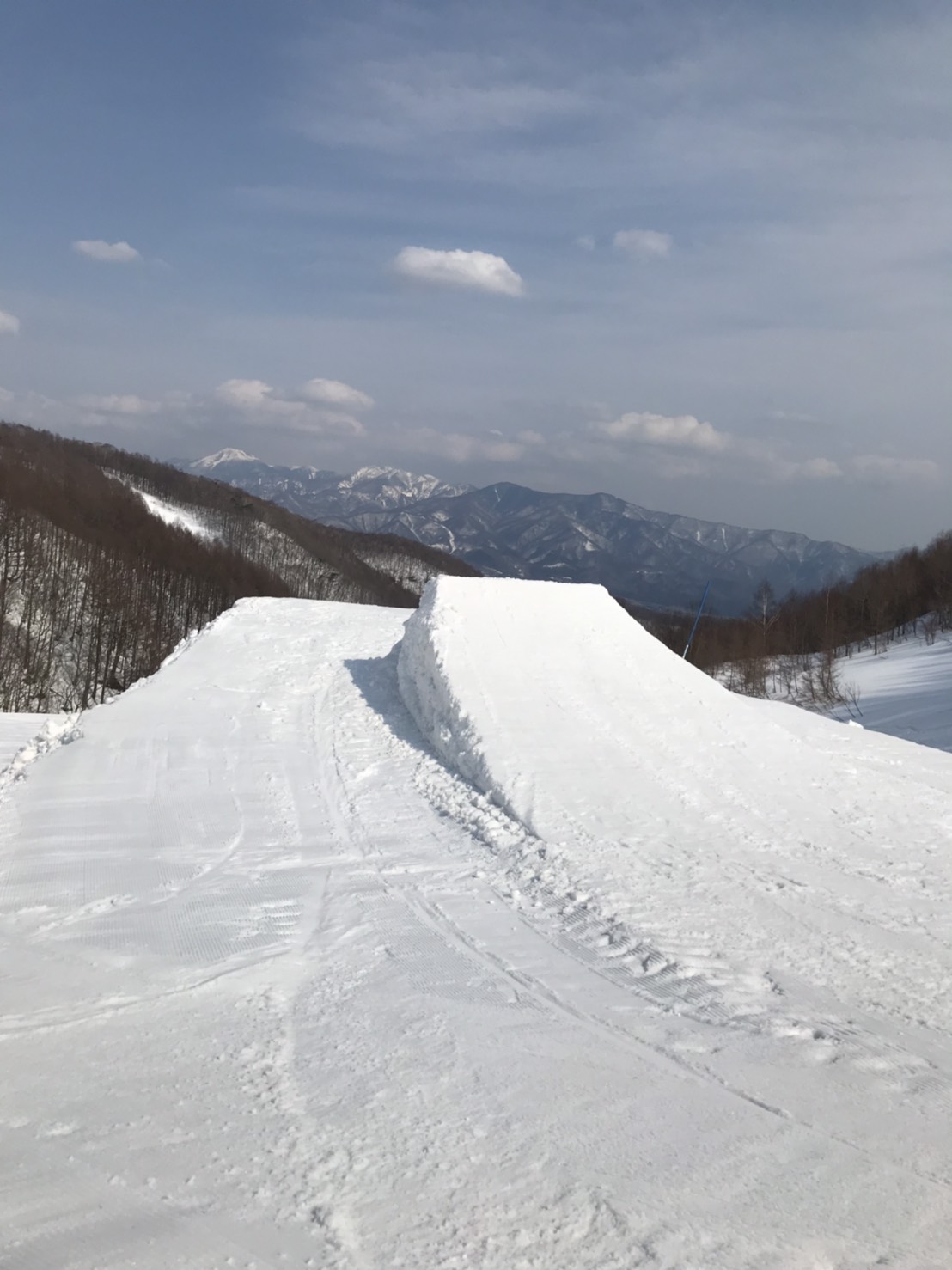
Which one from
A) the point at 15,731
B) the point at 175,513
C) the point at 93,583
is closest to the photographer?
the point at 15,731

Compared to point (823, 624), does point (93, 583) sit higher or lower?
higher

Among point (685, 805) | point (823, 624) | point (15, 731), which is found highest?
point (823, 624)

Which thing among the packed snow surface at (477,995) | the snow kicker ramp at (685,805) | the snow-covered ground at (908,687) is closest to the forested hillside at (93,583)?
the snow kicker ramp at (685,805)

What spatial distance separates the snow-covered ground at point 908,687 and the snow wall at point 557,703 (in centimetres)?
1319

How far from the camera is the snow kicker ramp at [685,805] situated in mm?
5703

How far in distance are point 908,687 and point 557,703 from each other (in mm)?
29923

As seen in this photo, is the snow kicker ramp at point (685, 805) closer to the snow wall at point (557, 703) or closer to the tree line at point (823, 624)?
the snow wall at point (557, 703)

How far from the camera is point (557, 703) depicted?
11672 mm

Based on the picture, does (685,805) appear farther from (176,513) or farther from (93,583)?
(176,513)

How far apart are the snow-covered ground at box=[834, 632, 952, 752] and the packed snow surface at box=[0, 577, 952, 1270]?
16.9 meters

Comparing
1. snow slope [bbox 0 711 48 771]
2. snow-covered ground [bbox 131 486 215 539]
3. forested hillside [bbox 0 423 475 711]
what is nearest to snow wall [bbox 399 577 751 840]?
snow slope [bbox 0 711 48 771]

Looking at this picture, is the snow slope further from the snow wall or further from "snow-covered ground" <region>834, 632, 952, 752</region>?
"snow-covered ground" <region>834, 632, 952, 752</region>

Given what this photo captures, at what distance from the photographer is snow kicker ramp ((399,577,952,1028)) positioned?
5.70 m

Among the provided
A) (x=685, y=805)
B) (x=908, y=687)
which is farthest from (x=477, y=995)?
(x=908, y=687)
